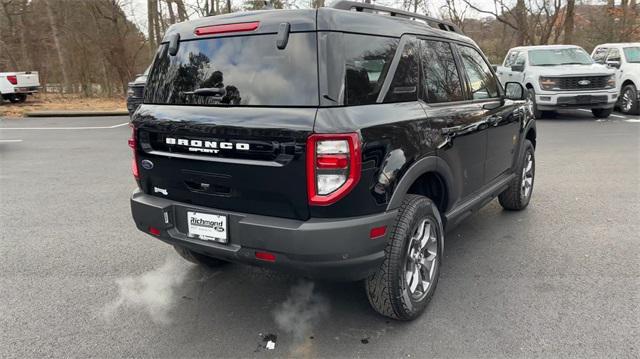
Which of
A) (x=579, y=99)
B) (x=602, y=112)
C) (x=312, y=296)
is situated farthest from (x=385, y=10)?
(x=602, y=112)

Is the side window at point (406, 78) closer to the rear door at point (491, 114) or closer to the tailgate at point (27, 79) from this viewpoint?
the rear door at point (491, 114)

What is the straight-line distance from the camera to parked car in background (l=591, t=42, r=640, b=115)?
1281cm

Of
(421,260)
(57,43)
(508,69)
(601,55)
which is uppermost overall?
(57,43)

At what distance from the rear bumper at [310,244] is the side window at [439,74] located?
1054mm

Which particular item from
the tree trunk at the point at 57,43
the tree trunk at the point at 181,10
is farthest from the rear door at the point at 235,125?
the tree trunk at the point at 57,43

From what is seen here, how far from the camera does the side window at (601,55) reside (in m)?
14.6

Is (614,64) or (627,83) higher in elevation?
(614,64)

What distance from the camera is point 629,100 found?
516 inches

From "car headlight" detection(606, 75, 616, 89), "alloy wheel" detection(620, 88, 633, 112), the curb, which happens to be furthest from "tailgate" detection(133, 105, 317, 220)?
the curb

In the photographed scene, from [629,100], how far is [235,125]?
14.0 m

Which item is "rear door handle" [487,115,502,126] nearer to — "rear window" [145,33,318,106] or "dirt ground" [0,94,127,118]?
"rear window" [145,33,318,106]

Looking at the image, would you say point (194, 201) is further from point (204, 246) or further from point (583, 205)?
point (583, 205)

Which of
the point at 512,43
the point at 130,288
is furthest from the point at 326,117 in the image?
the point at 512,43

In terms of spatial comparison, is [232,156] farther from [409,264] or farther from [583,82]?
[583,82]
